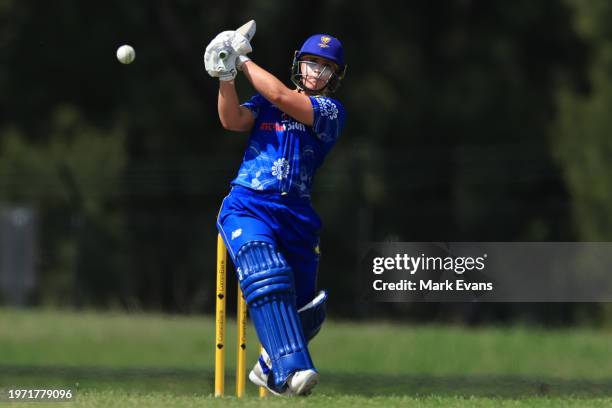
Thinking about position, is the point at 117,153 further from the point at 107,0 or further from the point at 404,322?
the point at 404,322

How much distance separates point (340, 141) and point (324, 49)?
16.9 m

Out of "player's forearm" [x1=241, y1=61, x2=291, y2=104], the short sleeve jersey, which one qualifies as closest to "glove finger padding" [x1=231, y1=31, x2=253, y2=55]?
"player's forearm" [x1=241, y1=61, x2=291, y2=104]

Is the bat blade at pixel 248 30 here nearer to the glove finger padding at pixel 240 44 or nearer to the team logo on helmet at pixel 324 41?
the glove finger padding at pixel 240 44

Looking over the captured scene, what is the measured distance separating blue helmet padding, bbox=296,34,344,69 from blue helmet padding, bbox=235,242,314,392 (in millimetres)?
1085

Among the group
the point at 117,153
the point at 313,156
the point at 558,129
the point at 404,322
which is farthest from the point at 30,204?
the point at 313,156

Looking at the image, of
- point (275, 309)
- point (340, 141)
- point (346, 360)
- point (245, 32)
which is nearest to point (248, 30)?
point (245, 32)

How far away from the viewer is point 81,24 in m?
24.6

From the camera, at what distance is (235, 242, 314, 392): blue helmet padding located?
7.13 m

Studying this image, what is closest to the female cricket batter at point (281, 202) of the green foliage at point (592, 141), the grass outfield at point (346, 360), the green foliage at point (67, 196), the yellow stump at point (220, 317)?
the yellow stump at point (220, 317)

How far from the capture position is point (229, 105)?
7.37 m

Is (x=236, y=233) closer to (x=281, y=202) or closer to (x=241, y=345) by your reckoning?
(x=281, y=202)

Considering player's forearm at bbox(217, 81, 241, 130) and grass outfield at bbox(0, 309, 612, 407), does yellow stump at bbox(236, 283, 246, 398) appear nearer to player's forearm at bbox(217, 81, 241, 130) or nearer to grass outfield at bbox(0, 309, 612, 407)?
grass outfield at bbox(0, 309, 612, 407)

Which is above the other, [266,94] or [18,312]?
[266,94]

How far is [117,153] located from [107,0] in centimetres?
318
